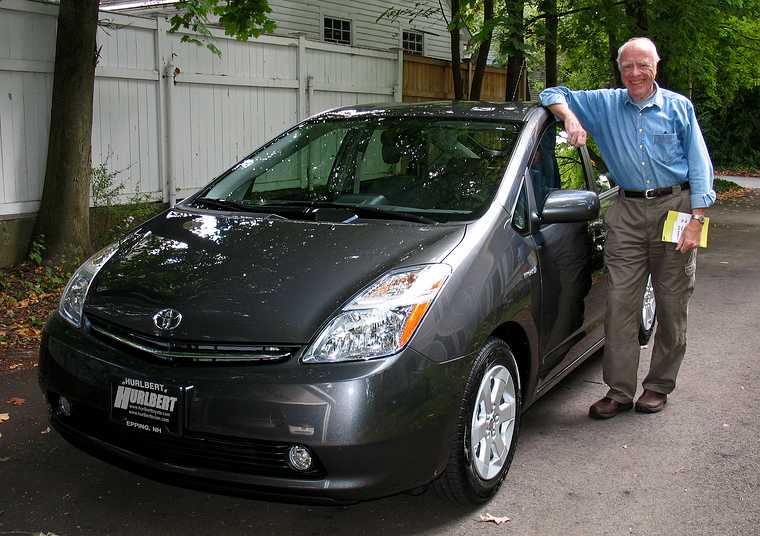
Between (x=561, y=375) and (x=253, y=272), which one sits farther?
(x=561, y=375)

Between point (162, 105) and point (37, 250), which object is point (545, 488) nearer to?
point (37, 250)

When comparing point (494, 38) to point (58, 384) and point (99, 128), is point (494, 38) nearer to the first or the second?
point (99, 128)

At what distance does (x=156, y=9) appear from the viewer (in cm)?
1745

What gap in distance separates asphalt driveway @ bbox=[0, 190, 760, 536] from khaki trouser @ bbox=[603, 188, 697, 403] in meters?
0.31

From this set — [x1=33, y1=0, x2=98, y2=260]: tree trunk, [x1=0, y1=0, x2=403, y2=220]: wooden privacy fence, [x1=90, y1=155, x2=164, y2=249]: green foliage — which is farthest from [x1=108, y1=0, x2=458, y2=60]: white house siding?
[x1=33, y1=0, x2=98, y2=260]: tree trunk

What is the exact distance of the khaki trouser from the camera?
15.0 ft

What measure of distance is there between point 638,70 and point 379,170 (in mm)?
1392

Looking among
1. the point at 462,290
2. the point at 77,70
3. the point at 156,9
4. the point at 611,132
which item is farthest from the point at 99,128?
the point at 156,9

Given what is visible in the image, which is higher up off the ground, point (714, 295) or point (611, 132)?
point (611, 132)

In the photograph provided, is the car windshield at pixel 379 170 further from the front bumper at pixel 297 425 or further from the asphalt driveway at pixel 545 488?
the asphalt driveway at pixel 545 488

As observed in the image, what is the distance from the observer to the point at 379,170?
438cm

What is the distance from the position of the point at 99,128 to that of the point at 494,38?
6.01 m

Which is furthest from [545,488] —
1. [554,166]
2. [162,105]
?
[162,105]

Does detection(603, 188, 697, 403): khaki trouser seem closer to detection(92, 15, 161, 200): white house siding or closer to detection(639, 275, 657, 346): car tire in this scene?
detection(639, 275, 657, 346): car tire
